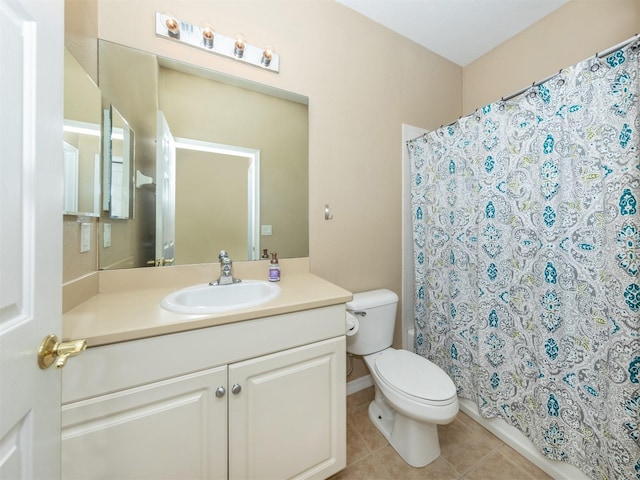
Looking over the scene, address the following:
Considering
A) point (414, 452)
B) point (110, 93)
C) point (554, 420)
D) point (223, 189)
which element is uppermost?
point (110, 93)

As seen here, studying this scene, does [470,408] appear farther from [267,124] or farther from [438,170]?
[267,124]

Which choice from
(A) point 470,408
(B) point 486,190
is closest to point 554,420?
(A) point 470,408

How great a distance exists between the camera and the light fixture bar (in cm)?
117

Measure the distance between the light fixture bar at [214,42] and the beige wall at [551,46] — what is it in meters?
1.74

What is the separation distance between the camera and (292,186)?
57.9 inches

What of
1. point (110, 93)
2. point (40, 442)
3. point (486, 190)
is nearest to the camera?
point (40, 442)

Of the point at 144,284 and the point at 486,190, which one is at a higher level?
the point at 486,190

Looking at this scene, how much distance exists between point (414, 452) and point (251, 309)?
1.13m

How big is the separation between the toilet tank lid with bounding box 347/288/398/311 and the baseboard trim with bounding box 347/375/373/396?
631 mm

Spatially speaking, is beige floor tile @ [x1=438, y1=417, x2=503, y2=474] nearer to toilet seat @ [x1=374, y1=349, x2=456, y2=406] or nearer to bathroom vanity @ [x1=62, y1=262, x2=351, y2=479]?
toilet seat @ [x1=374, y1=349, x2=456, y2=406]

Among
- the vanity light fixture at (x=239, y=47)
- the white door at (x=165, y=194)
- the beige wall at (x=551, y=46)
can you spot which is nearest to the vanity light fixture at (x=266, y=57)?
the vanity light fixture at (x=239, y=47)

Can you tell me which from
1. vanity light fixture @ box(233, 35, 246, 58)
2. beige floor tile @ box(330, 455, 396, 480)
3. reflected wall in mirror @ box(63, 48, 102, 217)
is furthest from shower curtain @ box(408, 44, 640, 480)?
reflected wall in mirror @ box(63, 48, 102, 217)

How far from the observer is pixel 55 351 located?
0.50 metres

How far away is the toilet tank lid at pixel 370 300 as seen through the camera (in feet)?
4.82
